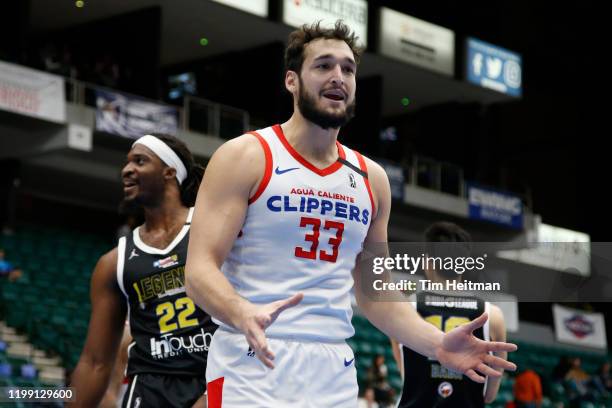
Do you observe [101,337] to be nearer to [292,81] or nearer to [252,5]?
[292,81]

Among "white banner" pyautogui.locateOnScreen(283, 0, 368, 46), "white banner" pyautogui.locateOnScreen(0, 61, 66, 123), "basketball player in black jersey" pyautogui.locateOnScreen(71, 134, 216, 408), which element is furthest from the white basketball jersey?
"white banner" pyautogui.locateOnScreen(283, 0, 368, 46)

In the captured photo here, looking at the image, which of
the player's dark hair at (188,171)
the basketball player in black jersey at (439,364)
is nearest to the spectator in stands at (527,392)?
the basketball player in black jersey at (439,364)

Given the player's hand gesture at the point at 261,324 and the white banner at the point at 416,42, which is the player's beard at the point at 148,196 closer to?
the player's hand gesture at the point at 261,324

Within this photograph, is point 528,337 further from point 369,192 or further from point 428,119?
point 369,192

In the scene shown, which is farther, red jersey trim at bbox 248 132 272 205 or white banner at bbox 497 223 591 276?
white banner at bbox 497 223 591 276

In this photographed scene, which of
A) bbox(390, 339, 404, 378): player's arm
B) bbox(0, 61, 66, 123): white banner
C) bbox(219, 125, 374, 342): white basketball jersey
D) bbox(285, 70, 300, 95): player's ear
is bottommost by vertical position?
bbox(390, 339, 404, 378): player's arm

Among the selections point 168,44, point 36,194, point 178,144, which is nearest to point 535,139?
point 168,44

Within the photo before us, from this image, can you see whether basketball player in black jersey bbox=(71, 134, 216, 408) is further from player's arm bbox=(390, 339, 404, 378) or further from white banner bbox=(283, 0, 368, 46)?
white banner bbox=(283, 0, 368, 46)

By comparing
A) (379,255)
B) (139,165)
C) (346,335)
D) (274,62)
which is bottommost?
(346,335)

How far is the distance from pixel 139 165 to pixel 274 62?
22.3 metres

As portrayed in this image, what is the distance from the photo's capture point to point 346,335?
156 inches

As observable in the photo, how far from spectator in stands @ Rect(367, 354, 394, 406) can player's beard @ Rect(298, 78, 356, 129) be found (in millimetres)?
12629

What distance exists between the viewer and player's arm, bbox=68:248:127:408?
5.24 m

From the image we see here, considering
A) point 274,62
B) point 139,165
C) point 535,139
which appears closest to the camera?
point 139,165
